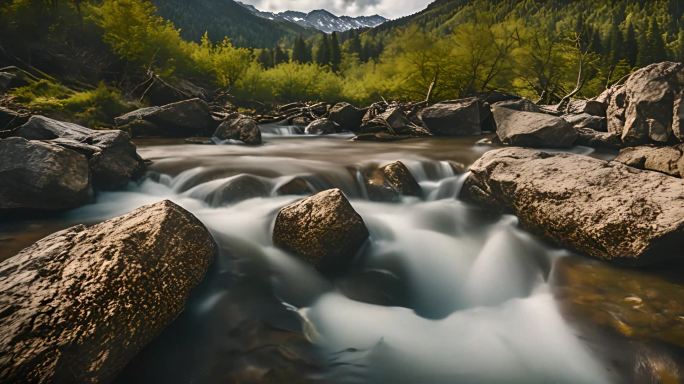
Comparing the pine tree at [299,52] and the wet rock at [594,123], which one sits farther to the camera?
the pine tree at [299,52]

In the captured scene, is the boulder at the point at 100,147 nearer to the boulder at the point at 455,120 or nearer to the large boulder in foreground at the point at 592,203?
the large boulder in foreground at the point at 592,203

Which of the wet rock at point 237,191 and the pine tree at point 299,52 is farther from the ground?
the pine tree at point 299,52

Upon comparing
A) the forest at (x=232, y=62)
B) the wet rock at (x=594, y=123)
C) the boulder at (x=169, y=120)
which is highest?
the forest at (x=232, y=62)

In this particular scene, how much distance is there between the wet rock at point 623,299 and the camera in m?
3.91

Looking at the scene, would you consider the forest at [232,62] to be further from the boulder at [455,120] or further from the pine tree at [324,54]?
the pine tree at [324,54]

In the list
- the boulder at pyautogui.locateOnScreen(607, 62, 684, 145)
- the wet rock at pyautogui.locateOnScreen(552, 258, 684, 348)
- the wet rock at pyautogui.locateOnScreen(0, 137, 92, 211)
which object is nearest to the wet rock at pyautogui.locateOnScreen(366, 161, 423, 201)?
the wet rock at pyautogui.locateOnScreen(552, 258, 684, 348)

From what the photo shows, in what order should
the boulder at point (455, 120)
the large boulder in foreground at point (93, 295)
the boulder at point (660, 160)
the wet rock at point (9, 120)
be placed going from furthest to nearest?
the boulder at point (455, 120)
the wet rock at point (9, 120)
the boulder at point (660, 160)
the large boulder in foreground at point (93, 295)

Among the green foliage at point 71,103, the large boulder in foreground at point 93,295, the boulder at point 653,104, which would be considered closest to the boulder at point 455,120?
the boulder at point 653,104

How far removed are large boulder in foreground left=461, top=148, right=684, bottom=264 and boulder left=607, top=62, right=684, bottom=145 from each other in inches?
267

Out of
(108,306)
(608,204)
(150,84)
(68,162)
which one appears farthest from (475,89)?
(108,306)

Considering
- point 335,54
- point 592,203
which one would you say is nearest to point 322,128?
point 592,203

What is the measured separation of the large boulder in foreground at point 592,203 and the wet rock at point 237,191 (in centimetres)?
487

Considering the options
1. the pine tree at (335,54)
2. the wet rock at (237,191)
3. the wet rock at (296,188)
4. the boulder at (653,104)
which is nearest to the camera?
the wet rock at (237,191)

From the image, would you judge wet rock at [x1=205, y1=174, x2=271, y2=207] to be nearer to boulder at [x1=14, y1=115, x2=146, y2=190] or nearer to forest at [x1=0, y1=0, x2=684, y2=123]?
boulder at [x1=14, y1=115, x2=146, y2=190]
